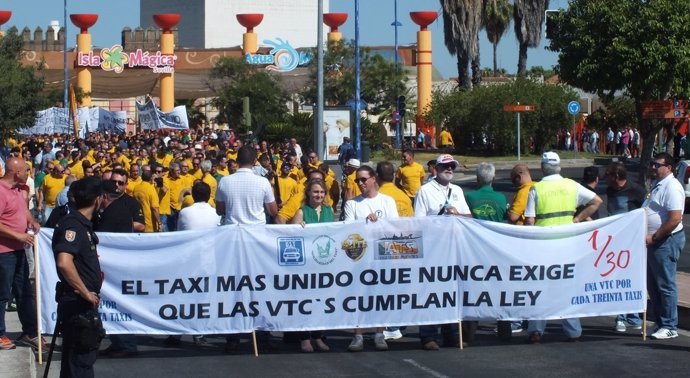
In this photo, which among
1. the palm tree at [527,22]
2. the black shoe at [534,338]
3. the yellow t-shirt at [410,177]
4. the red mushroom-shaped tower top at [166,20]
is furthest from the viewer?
the red mushroom-shaped tower top at [166,20]

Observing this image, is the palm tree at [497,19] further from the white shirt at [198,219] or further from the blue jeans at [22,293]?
the blue jeans at [22,293]

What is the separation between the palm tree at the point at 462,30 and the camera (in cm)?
6112

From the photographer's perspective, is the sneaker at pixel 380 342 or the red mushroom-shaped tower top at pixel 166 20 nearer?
the sneaker at pixel 380 342

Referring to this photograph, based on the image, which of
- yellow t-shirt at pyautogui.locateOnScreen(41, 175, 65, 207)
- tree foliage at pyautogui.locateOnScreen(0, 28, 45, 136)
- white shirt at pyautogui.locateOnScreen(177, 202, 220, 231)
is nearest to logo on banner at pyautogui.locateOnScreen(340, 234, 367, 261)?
white shirt at pyautogui.locateOnScreen(177, 202, 220, 231)

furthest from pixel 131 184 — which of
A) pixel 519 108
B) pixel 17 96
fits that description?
pixel 519 108

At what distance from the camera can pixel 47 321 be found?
11.1 meters

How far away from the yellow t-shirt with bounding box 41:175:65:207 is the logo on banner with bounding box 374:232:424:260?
10143mm

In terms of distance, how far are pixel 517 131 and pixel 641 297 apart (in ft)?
131

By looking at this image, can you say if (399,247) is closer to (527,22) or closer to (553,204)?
(553,204)

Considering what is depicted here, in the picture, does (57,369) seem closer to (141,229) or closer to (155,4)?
(141,229)

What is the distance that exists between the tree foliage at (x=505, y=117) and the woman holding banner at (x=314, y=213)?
41485 mm

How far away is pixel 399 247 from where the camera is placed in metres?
11.6

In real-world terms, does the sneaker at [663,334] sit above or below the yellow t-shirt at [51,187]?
below

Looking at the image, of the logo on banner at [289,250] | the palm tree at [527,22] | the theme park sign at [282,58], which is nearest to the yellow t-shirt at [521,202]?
the logo on banner at [289,250]
